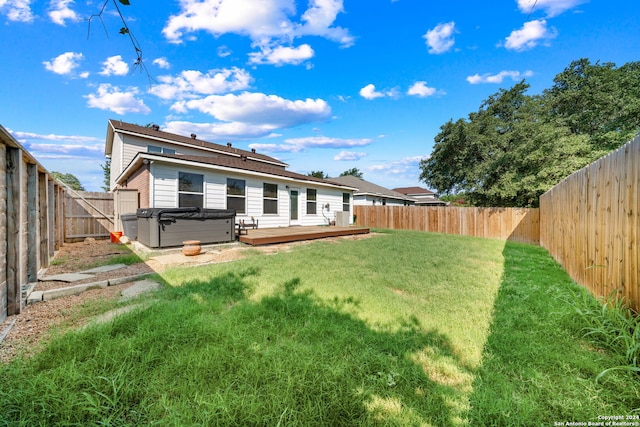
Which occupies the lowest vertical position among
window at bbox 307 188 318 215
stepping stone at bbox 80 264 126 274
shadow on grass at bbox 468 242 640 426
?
shadow on grass at bbox 468 242 640 426

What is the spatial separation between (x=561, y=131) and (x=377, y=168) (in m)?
21.0

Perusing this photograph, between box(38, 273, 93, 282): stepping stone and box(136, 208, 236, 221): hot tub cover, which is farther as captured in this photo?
box(136, 208, 236, 221): hot tub cover

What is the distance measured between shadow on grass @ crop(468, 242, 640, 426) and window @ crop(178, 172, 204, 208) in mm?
8753

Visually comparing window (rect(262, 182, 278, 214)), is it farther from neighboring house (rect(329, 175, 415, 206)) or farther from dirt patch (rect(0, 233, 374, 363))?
neighboring house (rect(329, 175, 415, 206))

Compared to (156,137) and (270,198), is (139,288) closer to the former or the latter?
(270,198)

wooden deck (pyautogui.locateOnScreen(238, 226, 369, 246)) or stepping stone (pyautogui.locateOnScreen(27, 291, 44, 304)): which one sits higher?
wooden deck (pyautogui.locateOnScreen(238, 226, 369, 246))

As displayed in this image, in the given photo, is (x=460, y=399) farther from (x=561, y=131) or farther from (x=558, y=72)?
(x=558, y=72)

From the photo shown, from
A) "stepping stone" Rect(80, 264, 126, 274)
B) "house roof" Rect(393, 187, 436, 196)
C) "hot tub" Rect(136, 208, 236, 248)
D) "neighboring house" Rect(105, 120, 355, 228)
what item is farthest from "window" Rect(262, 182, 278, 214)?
"house roof" Rect(393, 187, 436, 196)

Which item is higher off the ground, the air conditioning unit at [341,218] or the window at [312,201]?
the window at [312,201]

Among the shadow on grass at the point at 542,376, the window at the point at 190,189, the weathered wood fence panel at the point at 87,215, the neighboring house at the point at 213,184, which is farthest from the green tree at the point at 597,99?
the weathered wood fence panel at the point at 87,215

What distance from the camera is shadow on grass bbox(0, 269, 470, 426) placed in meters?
1.39

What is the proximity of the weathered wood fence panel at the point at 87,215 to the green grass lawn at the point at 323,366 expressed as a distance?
377 inches

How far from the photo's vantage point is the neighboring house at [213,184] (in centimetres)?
790

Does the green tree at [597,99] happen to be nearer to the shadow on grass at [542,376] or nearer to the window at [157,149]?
the shadow on grass at [542,376]
